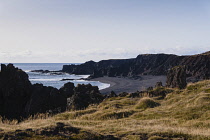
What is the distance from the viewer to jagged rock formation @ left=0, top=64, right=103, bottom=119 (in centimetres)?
3731

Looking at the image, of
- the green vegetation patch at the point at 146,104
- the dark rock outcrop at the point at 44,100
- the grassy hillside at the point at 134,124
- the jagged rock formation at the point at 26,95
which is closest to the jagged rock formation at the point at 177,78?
the grassy hillside at the point at 134,124

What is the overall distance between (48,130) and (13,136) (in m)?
1.42

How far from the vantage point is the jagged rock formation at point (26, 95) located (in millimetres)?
37312

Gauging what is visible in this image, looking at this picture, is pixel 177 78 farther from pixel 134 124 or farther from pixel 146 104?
pixel 134 124

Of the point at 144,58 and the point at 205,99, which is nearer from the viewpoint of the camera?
the point at 205,99

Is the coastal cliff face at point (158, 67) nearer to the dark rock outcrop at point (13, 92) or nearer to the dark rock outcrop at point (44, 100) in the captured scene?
the dark rock outcrop at point (44, 100)

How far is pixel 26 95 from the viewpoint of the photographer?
1720 inches

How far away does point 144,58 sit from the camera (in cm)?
19225

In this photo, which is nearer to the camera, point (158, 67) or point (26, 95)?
point (26, 95)

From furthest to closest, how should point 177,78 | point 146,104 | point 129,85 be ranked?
point 129,85
point 177,78
point 146,104

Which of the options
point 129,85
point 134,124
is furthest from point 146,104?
point 129,85

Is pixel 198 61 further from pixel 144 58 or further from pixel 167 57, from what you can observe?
pixel 144 58

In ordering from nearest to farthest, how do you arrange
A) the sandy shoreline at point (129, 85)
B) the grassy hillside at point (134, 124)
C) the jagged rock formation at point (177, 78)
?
1. the grassy hillside at point (134, 124)
2. the jagged rock formation at point (177, 78)
3. the sandy shoreline at point (129, 85)

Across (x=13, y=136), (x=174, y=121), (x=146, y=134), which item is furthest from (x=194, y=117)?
(x=13, y=136)
